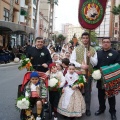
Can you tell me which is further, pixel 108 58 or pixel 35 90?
pixel 108 58

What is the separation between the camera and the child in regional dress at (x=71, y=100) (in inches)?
206

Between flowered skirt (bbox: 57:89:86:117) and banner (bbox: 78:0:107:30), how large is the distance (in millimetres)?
1548

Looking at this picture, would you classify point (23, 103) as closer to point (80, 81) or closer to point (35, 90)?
point (35, 90)

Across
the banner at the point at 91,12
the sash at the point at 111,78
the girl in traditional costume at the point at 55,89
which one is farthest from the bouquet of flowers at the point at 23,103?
the banner at the point at 91,12

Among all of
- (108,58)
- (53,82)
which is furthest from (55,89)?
(108,58)

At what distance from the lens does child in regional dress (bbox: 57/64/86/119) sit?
17.2 feet

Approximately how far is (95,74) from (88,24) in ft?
3.91

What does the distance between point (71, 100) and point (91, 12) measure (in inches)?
80.1

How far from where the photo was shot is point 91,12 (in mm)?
5590

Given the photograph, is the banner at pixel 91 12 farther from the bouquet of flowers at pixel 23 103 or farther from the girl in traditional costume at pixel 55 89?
the bouquet of flowers at pixel 23 103

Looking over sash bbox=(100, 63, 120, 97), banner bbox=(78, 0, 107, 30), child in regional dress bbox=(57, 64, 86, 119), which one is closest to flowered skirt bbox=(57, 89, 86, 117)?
child in regional dress bbox=(57, 64, 86, 119)

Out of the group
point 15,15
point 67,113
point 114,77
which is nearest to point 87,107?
point 67,113

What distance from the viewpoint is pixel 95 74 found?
5.24 m

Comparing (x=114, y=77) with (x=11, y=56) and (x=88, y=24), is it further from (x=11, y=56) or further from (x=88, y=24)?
(x=11, y=56)
